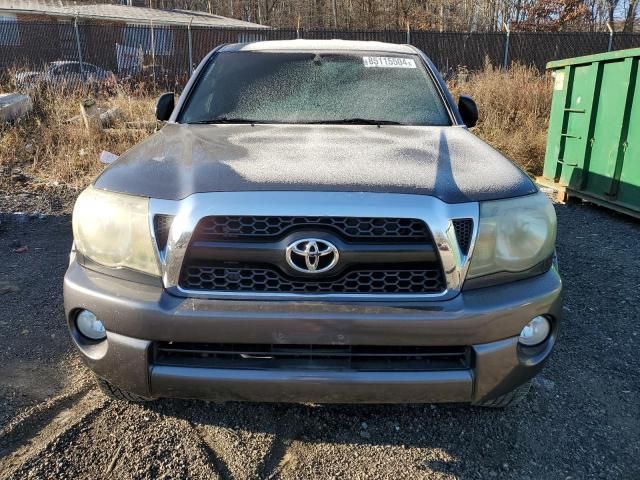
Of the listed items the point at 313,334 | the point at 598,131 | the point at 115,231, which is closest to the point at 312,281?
the point at 313,334

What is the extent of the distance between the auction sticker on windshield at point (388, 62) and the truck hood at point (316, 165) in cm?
89

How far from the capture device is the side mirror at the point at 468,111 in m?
3.49

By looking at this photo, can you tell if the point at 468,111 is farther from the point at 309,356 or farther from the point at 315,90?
the point at 309,356

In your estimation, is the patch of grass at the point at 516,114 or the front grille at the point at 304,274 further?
the patch of grass at the point at 516,114

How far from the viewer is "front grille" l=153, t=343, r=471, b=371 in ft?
6.28

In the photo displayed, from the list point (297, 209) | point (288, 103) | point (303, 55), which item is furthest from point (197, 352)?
point (303, 55)

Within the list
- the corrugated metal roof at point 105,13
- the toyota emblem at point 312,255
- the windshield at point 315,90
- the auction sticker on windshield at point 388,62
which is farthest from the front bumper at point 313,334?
the corrugated metal roof at point 105,13

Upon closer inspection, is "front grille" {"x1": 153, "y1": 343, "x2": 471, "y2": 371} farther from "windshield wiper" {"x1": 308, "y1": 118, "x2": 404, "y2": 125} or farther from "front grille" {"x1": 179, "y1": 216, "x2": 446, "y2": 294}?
"windshield wiper" {"x1": 308, "y1": 118, "x2": 404, "y2": 125}

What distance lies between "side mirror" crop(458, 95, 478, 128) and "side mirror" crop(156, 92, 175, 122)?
6.64 feet

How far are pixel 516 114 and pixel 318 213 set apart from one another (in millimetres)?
8814

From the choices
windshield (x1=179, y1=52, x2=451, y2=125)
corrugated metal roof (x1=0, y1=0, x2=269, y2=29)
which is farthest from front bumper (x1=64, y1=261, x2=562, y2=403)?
corrugated metal roof (x1=0, y1=0, x2=269, y2=29)

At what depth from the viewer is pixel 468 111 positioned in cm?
352

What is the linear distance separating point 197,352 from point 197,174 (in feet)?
2.27

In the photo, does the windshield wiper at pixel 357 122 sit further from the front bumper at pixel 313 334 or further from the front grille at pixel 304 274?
the front bumper at pixel 313 334
